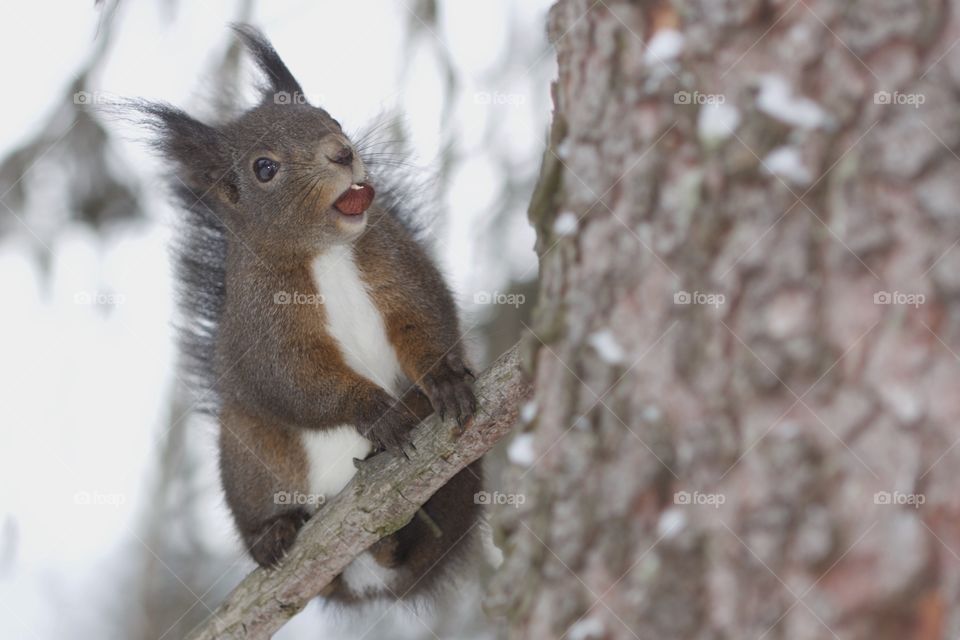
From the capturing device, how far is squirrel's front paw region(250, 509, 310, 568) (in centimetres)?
310

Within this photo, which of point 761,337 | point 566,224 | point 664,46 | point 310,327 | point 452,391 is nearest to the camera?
point 761,337

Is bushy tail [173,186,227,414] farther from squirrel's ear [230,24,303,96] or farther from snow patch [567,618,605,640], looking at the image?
snow patch [567,618,605,640]

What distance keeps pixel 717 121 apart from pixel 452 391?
135 cm

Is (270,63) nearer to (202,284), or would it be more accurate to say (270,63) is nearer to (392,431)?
(202,284)

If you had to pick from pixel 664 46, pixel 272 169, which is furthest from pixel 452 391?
pixel 664 46

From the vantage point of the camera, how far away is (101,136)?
463 centimetres

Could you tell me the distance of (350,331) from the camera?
323 cm

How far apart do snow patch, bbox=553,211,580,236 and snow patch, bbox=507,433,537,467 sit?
322 millimetres

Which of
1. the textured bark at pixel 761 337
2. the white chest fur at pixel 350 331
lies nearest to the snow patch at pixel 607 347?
the textured bark at pixel 761 337

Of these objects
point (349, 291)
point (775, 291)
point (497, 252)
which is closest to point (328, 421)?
point (349, 291)

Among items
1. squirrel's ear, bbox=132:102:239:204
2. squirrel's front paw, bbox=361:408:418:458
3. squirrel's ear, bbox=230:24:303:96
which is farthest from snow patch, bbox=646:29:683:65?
squirrel's ear, bbox=230:24:303:96

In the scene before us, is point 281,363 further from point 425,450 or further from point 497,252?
point 497,252

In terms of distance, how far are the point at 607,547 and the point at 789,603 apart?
26 centimetres

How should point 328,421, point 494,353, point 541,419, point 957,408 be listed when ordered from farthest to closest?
point 494,353
point 328,421
point 541,419
point 957,408
